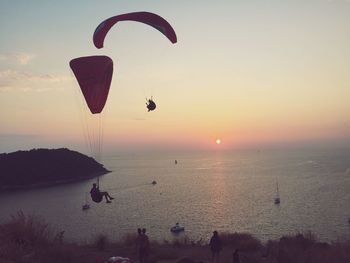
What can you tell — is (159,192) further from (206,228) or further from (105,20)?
(105,20)

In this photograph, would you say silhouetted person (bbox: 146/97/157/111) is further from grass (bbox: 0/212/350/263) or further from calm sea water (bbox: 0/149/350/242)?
calm sea water (bbox: 0/149/350/242)

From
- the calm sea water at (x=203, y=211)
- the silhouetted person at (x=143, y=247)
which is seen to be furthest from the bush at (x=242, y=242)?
the calm sea water at (x=203, y=211)

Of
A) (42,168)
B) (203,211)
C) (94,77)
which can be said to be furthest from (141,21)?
(42,168)

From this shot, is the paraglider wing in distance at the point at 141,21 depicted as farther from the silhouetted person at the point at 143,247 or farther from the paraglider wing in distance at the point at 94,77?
the silhouetted person at the point at 143,247

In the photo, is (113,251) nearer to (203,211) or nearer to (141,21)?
(141,21)

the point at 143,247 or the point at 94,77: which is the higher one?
the point at 94,77

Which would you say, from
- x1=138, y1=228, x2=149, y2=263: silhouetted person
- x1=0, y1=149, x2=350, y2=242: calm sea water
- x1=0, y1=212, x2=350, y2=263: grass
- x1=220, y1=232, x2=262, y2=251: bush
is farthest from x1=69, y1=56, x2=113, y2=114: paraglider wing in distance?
x1=0, y1=149, x2=350, y2=242: calm sea water
